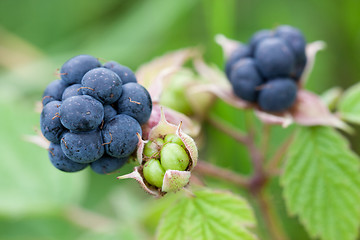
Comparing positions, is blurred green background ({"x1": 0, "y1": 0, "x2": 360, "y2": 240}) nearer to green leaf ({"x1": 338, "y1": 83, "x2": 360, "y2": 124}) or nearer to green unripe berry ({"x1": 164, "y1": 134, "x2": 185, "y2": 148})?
green leaf ({"x1": 338, "y1": 83, "x2": 360, "y2": 124})

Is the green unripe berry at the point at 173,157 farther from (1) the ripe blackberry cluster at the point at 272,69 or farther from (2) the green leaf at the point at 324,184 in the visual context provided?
(2) the green leaf at the point at 324,184

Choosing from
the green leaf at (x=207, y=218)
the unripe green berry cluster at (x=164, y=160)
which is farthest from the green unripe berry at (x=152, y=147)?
the green leaf at (x=207, y=218)

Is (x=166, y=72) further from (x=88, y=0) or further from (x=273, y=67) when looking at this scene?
(x=88, y=0)

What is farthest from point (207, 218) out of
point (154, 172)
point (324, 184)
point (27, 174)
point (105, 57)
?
point (105, 57)

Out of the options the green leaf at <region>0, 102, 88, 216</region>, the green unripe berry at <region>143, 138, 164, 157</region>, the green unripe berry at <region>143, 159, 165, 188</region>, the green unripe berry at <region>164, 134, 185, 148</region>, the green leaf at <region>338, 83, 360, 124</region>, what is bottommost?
the green leaf at <region>0, 102, 88, 216</region>

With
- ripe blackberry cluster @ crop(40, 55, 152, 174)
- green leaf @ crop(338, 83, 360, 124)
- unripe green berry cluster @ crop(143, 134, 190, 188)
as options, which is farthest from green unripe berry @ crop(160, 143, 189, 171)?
green leaf @ crop(338, 83, 360, 124)

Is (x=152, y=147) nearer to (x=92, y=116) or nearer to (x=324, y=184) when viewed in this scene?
(x=92, y=116)

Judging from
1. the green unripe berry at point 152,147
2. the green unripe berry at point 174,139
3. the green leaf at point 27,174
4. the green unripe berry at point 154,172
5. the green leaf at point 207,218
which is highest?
the green unripe berry at point 174,139
